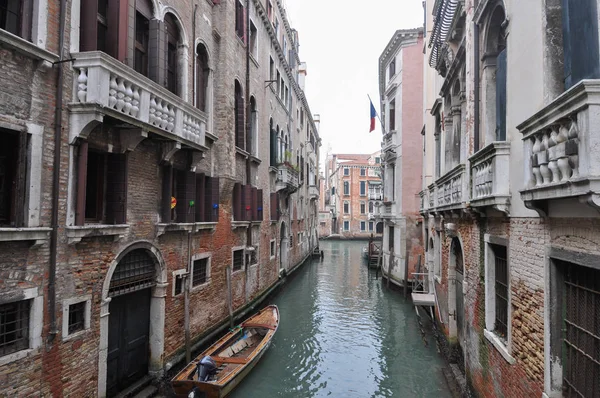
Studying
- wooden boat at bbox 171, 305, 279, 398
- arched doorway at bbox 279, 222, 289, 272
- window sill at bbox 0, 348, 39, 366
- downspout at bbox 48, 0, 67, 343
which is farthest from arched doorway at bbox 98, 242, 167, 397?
arched doorway at bbox 279, 222, 289, 272

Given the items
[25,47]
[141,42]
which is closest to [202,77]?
[141,42]

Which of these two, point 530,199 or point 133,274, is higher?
point 530,199

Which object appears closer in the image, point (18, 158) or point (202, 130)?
point (18, 158)

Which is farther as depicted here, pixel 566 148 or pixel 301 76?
pixel 301 76

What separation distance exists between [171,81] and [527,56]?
684 centimetres

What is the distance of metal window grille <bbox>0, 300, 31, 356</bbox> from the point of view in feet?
15.2

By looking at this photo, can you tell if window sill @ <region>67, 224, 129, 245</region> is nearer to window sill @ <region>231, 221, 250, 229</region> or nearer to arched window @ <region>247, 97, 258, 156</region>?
window sill @ <region>231, 221, 250, 229</region>

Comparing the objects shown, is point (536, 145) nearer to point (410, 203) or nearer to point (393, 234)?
point (410, 203)

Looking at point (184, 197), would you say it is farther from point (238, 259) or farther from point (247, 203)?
point (238, 259)

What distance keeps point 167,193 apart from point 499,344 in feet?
20.9

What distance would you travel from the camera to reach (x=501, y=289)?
5785 millimetres

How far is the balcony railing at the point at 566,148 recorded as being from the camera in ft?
8.84

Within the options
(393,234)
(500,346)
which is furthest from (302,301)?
(500,346)

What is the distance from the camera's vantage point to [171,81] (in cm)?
849
